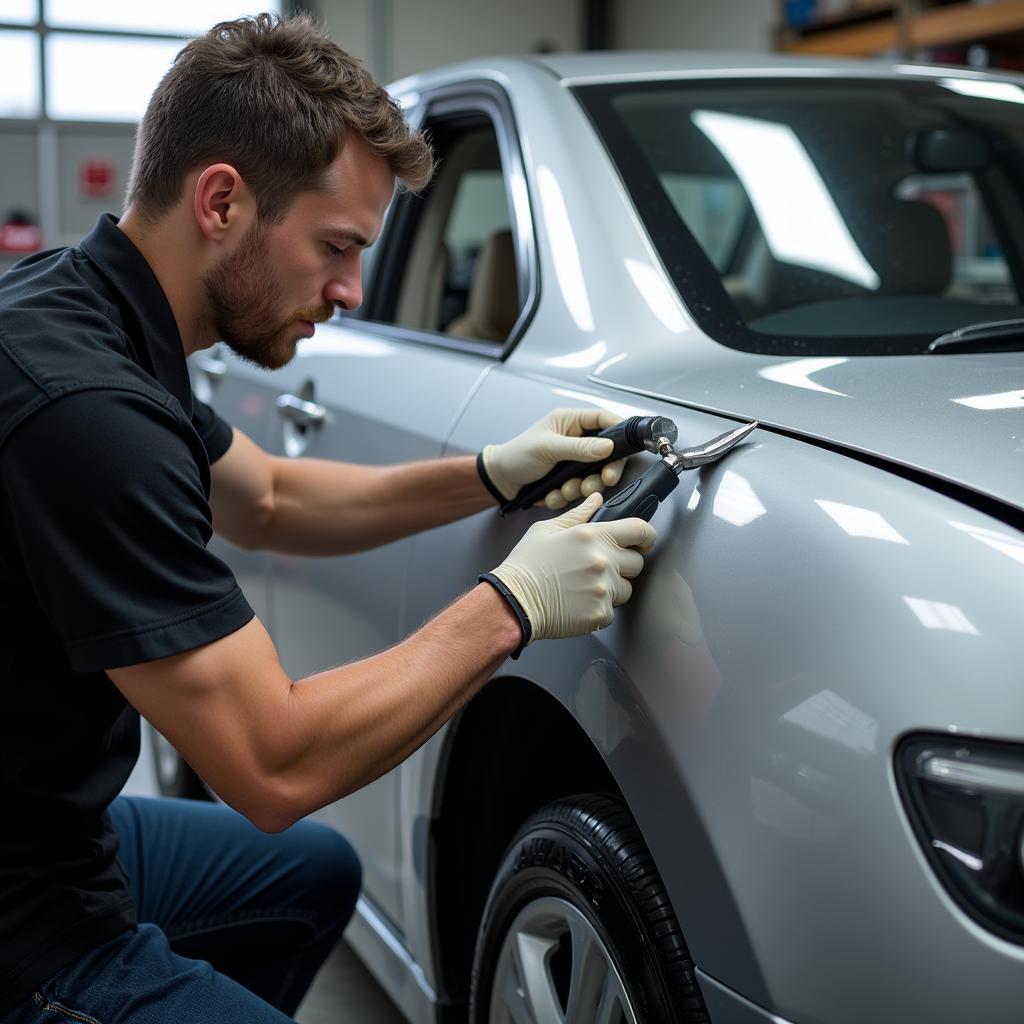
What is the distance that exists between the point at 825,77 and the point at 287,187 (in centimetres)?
106

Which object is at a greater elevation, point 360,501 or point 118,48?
point 118,48

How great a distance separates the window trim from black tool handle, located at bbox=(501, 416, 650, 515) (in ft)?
0.92

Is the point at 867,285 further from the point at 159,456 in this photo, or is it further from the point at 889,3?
the point at 889,3

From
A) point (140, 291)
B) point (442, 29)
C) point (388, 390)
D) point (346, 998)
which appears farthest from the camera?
point (442, 29)

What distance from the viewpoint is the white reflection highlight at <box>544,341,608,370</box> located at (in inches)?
56.3

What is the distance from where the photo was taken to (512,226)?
1829mm

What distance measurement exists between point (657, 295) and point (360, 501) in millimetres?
479

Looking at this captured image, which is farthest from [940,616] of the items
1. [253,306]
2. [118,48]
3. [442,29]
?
[442,29]

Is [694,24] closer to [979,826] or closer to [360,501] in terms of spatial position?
[360,501]

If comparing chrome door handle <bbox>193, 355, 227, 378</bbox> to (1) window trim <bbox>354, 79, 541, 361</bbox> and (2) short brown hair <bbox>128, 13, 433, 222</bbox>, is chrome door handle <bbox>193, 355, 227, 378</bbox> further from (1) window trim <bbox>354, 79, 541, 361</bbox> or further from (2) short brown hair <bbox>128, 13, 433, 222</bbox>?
(2) short brown hair <bbox>128, 13, 433, 222</bbox>

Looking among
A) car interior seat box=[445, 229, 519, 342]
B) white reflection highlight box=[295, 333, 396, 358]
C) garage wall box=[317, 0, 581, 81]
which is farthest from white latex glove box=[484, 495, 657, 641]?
garage wall box=[317, 0, 581, 81]

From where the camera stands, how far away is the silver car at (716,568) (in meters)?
0.87

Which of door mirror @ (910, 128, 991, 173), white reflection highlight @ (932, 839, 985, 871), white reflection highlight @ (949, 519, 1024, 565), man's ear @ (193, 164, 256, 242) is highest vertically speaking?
door mirror @ (910, 128, 991, 173)

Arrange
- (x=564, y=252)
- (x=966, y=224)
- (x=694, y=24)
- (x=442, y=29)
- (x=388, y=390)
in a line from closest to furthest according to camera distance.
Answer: (x=564, y=252), (x=388, y=390), (x=966, y=224), (x=694, y=24), (x=442, y=29)
